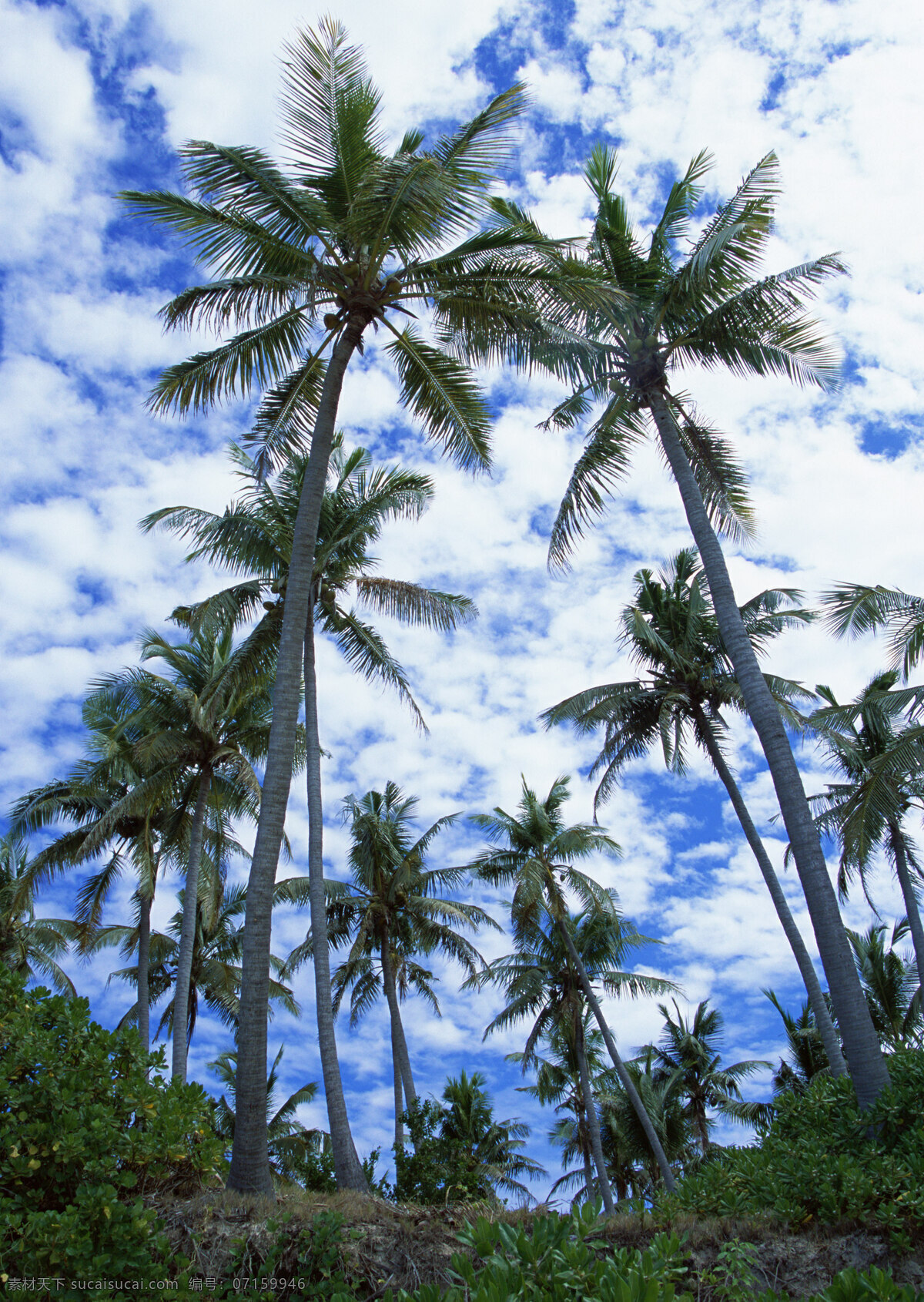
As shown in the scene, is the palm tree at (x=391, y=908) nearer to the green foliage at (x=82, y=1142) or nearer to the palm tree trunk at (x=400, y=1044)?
the palm tree trunk at (x=400, y=1044)

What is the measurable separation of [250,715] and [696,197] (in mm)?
13642

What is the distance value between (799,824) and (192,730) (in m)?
13.7

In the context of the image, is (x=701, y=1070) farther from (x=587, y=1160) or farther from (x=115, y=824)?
(x=115, y=824)

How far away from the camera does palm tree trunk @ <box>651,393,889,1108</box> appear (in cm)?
774

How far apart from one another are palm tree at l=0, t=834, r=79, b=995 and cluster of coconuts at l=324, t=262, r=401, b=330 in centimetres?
1713

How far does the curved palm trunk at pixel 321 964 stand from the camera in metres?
12.0

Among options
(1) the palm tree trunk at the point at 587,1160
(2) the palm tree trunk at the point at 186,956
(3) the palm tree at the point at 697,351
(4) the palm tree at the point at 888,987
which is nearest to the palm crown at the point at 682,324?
(3) the palm tree at the point at 697,351

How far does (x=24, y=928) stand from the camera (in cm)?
2380

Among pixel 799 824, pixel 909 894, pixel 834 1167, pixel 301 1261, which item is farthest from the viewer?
pixel 909 894

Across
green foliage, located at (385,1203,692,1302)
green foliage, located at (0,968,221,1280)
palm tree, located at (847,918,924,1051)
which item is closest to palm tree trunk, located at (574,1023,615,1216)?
palm tree, located at (847,918,924,1051)

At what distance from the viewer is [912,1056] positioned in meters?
8.20

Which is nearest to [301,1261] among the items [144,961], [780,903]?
[780,903]

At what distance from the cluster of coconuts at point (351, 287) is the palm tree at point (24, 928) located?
17133mm

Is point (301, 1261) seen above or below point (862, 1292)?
above
